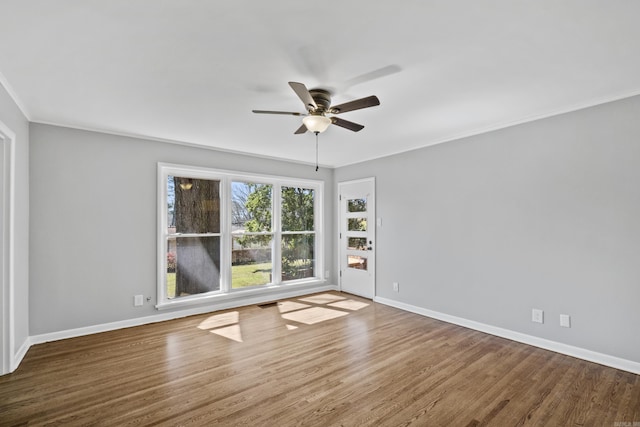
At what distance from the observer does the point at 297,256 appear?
588 centimetres

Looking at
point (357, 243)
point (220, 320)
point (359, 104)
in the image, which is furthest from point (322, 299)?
point (359, 104)

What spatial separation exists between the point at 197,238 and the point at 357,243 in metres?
2.74

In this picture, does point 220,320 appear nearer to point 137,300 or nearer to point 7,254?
point 137,300

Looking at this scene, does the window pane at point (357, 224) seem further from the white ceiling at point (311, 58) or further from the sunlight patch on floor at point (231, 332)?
the sunlight patch on floor at point (231, 332)

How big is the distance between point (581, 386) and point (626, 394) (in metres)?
0.27

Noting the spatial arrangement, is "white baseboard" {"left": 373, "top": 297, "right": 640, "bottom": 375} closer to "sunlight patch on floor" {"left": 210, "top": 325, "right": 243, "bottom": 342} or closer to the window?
the window

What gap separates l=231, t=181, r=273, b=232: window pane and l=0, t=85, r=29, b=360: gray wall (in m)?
2.42

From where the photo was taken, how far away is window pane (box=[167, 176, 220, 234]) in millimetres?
4473

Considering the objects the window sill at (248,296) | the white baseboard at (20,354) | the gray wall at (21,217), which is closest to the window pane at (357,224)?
the window sill at (248,296)

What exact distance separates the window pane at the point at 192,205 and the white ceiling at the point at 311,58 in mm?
1263

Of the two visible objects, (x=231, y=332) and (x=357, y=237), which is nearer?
(x=231, y=332)

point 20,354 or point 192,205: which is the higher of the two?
point 192,205

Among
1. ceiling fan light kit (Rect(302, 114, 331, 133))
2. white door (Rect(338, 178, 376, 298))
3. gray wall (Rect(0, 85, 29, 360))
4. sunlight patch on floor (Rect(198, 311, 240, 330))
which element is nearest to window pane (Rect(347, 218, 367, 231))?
white door (Rect(338, 178, 376, 298))

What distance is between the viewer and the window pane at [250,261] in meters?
5.05
